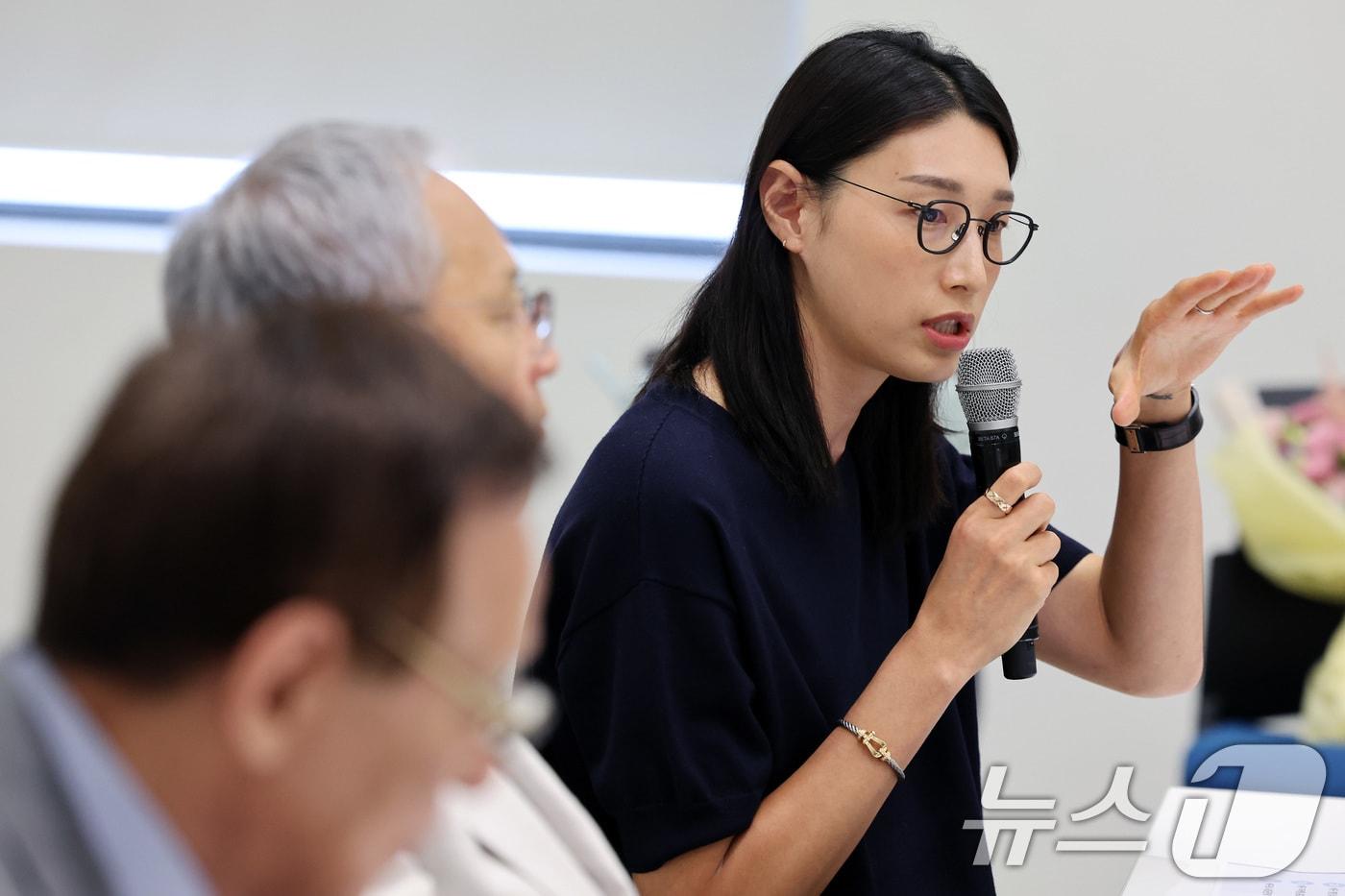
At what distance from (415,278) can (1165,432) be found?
37.5 inches

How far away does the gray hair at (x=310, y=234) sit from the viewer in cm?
83

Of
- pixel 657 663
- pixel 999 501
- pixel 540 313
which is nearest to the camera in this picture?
pixel 540 313

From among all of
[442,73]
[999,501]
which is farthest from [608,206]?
[999,501]

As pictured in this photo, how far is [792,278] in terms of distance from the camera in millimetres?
1444

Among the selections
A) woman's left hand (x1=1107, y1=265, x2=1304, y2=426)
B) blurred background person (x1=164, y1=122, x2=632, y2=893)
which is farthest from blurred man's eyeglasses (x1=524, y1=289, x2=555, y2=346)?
woman's left hand (x1=1107, y1=265, x2=1304, y2=426)

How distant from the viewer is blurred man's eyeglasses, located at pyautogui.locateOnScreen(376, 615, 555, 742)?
52 cm

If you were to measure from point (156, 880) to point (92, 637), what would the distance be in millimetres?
93

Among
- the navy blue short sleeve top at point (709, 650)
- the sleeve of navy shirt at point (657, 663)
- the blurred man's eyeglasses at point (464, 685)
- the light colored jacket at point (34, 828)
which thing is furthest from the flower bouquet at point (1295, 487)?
the light colored jacket at point (34, 828)

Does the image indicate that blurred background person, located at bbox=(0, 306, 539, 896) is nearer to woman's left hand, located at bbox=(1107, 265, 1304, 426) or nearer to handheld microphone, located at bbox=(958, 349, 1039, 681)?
handheld microphone, located at bbox=(958, 349, 1039, 681)

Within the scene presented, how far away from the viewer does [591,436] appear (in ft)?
9.31

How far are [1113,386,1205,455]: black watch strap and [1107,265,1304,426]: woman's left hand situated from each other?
15 mm

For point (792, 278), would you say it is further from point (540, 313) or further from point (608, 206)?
point (608, 206)

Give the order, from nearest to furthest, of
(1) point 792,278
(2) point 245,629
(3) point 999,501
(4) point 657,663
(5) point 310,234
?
(2) point 245,629 → (5) point 310,234 → (4) point 657,663 → (3) point 999,501 → (1) point 792,278

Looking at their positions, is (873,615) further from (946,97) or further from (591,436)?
(591,436)
